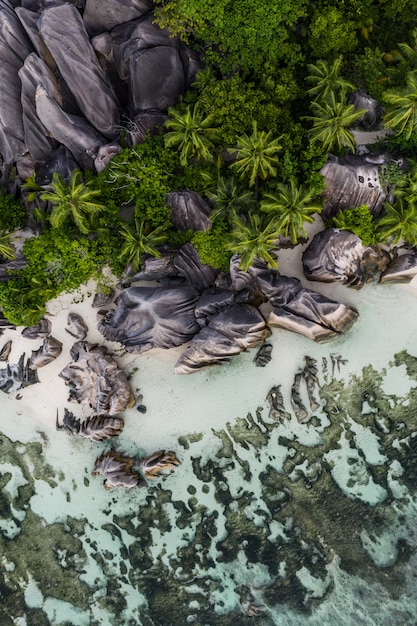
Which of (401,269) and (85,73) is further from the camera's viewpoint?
(401,269)

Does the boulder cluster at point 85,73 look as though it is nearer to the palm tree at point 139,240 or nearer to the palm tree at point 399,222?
the palm tree at point 139,240

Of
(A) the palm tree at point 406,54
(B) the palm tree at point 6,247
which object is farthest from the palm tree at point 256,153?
(B) the palm tree at point 6,247

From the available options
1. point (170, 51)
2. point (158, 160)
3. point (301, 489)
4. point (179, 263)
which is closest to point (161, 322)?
point (179, 263)

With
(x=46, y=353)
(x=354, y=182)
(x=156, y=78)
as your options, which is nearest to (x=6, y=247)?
(x=46, y=353)

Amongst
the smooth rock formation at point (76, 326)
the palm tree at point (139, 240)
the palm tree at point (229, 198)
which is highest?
the palm tree at point (229, 198)

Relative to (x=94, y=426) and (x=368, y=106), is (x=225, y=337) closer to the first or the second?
(x=94, y=426)

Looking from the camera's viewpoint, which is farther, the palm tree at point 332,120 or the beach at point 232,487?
the beach at point 232,487

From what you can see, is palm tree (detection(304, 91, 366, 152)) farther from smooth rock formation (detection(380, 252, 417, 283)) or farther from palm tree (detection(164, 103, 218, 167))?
smooth rock formation (detection(380, 252, 417, 283))

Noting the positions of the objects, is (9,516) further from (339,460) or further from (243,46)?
(243,46)
